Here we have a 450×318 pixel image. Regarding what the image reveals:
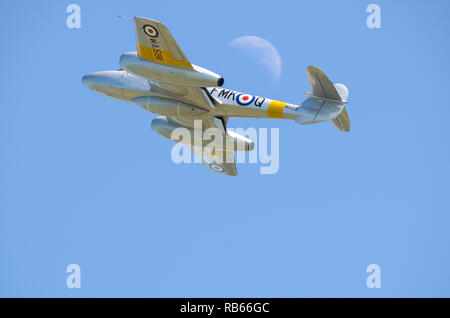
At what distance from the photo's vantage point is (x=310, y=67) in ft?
132

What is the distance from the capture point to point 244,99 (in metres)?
42.8

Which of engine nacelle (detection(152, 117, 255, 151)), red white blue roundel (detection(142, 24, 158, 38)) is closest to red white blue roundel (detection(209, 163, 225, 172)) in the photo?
engine nacelle (detection(152, 117, 255, 151))

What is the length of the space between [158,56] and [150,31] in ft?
4.74

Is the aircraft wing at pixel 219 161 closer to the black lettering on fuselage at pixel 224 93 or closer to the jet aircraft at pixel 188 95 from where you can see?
the jet aircraft at pixel 188 95

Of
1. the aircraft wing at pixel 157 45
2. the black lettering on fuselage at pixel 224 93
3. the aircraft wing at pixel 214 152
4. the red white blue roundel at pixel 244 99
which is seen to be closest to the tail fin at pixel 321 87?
the red white blue roundel at pixel 244 99

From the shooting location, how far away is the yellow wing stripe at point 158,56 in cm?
4016

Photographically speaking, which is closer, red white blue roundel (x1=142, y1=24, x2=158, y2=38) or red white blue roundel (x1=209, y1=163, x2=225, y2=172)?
red white blue roundel (x1=142, y1=24, x2=158, y2=38)

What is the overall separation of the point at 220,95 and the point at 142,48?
5.63m

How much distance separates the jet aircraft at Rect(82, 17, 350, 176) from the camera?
40.0 metres

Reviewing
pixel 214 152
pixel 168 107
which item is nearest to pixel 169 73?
pixel 168 107

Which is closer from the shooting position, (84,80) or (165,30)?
(165,30)

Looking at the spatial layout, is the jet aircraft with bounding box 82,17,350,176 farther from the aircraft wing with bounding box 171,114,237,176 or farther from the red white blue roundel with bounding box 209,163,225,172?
the red white blue roundel with bounding box 209,163,225,172
